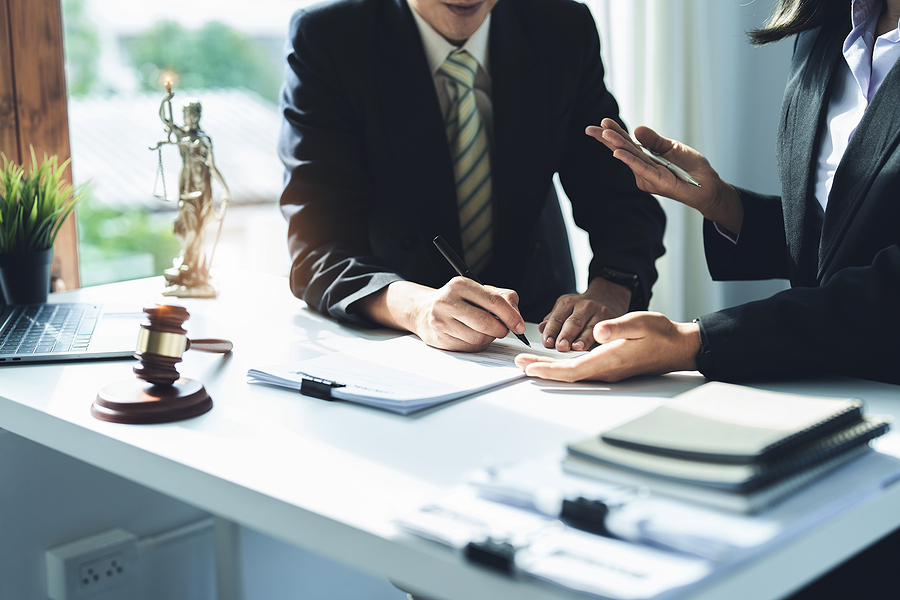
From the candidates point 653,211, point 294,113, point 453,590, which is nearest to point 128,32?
point 294,113

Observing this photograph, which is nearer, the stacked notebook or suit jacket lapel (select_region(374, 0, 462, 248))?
the stacked notebook

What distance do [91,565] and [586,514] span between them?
1116 mm

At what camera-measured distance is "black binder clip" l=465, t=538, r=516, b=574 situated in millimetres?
490

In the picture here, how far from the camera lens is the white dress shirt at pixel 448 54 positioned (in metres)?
1.57

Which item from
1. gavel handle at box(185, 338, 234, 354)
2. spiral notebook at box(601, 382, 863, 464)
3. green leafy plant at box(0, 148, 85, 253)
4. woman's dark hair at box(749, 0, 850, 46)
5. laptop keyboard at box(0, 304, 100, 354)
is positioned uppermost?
woman's dark hair at box(749, 0, 850, 46)

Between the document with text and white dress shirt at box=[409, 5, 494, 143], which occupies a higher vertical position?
white dress shirt at box=[409, 5, 494, 143]

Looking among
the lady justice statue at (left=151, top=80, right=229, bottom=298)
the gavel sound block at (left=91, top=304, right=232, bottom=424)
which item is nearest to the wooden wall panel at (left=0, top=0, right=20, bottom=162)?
the lady justice statue at (left=151, top=80, right=229, bottom=298)

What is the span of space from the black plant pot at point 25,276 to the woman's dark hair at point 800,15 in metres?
1.32

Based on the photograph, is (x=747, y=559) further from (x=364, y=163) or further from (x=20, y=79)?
(x=20, y=79)

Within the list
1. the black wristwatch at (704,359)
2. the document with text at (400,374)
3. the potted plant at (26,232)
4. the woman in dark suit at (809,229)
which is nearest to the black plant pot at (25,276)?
the potted plant at (26,232)

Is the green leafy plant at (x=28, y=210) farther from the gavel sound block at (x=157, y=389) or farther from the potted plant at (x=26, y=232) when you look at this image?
the gavel sound block at (x=157, y=389)

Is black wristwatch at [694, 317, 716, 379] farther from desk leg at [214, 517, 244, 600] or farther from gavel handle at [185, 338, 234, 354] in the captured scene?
desk leg at [214, 517, 244, 600]

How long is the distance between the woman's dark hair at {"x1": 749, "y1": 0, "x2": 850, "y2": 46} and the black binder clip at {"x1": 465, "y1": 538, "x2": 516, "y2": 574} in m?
1.14

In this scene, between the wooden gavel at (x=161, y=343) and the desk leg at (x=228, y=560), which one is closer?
the wooden gavel at (x=161, y=343)
